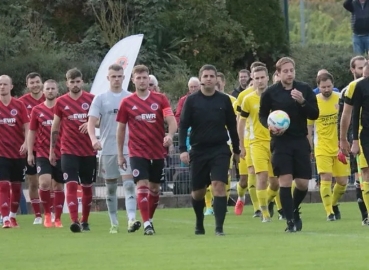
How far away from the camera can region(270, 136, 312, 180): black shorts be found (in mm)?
15664

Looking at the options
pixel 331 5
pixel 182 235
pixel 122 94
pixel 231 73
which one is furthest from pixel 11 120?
pixel 331 5

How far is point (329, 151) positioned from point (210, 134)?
14.1 feet

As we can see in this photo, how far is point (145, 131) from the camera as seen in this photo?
54.7 feet

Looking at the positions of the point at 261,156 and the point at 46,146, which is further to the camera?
the point at 46,146

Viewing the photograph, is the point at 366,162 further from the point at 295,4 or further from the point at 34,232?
the point at 295,4

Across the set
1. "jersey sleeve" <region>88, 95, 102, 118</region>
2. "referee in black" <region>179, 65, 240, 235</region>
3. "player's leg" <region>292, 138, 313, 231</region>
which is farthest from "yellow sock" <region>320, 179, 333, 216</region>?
"jersey sleeve" <region>88, 95, 102, 118</region>

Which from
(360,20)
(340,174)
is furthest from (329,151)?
(360,20)

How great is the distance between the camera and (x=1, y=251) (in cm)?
1434

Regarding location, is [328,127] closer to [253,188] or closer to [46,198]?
[253,188]

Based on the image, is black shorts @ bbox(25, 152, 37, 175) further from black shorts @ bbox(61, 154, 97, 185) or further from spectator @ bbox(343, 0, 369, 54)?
spectator @ bbox(343, 0, 369, 54)

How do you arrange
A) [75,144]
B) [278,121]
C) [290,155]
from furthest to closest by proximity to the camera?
[75,144] < [290,155] < [278,121]

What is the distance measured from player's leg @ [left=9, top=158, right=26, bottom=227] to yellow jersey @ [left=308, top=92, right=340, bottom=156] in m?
4.51

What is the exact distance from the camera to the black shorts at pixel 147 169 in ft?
54.0

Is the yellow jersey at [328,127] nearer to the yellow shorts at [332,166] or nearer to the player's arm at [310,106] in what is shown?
the yellow shorts at [332,166]
